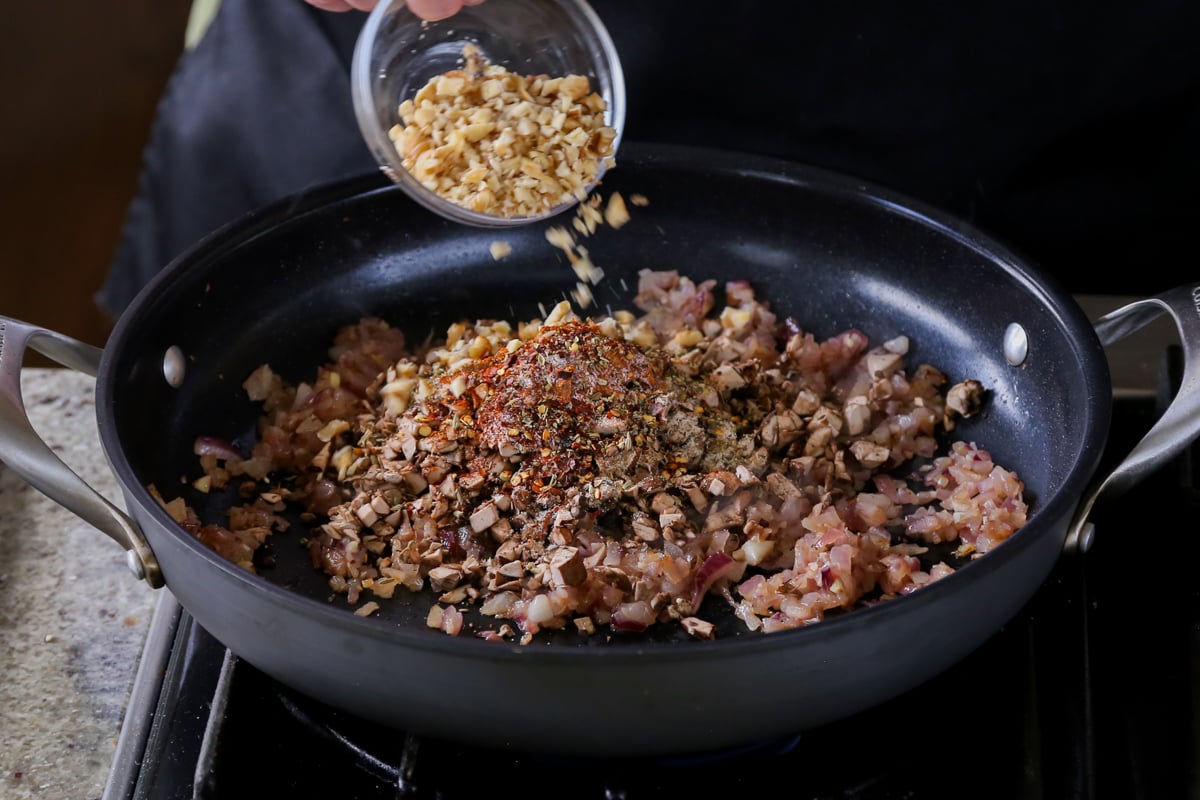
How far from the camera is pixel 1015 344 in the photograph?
3.91 feet

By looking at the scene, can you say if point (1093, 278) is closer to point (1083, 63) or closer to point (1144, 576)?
point (1083, 63)

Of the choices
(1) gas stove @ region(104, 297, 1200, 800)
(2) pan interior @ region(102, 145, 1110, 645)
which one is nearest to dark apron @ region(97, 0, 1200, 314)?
(2) pan interior @ region(102, 145, 1110, 645)

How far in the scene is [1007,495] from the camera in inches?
42.7

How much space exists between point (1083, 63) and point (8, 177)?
8.31ft

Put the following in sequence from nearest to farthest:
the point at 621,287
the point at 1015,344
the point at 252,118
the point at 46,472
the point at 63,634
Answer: the point at 46,472 → the point at 63,634 → the point at 1015,344 → the point at 621,287 → the point at 252,118

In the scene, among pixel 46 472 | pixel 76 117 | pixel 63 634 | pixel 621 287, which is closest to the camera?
pixel 46 472

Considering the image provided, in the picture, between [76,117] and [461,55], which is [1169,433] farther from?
[76,117]

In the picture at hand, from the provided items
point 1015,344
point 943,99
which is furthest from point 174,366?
point 943,99

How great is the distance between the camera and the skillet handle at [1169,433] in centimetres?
87

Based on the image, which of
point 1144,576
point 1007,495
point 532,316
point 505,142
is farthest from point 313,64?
point 1144,576

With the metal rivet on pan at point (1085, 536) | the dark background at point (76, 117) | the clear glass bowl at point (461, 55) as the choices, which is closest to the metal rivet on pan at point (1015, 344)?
the metal rivet on pan at point (1085, 536)

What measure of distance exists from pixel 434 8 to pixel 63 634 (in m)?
0.67

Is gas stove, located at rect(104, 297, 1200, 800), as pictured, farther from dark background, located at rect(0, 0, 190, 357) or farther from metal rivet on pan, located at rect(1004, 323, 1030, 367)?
dark background, located at rect(0, 0, 190, 357)

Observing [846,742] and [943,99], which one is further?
[943,99]
